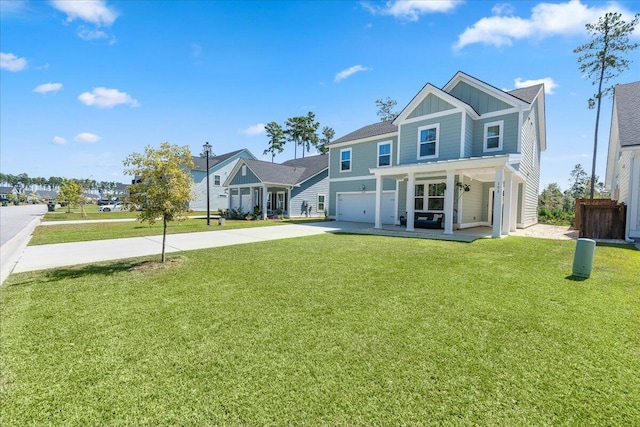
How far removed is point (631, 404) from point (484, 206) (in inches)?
646

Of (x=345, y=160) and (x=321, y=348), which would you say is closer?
(x=321, y=348)

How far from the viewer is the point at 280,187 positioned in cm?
2450

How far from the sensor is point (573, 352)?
292cm

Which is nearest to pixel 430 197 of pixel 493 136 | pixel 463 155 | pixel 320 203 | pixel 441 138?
pixel 463 155

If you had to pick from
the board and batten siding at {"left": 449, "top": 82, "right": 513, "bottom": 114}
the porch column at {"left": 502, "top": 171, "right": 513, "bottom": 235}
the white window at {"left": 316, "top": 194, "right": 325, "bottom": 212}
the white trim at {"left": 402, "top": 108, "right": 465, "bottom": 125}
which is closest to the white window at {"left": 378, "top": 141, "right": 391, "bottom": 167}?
the white trim at {"left": 402, "top": 108, "right": 465, "bottom": 125}

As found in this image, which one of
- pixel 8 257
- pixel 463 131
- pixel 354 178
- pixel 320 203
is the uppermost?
pixel 463 131

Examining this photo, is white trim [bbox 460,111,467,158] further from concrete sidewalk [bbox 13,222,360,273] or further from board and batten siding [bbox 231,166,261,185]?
board and batten siding [bbox 231,166,261,185]

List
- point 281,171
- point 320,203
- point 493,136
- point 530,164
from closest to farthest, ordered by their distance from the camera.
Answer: point 493,136 → point 530,164 → point 281,171 → point 320,203

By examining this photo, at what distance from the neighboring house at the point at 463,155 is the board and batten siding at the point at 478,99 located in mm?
43

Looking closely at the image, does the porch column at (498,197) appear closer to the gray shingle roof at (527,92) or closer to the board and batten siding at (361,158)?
the gray shingle roof at (527,92)

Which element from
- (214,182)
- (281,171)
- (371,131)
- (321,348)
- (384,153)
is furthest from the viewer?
(214,182)

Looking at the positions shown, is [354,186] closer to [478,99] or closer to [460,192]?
[460,192]

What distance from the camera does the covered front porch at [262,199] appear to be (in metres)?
24.3

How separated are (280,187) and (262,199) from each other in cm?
195
